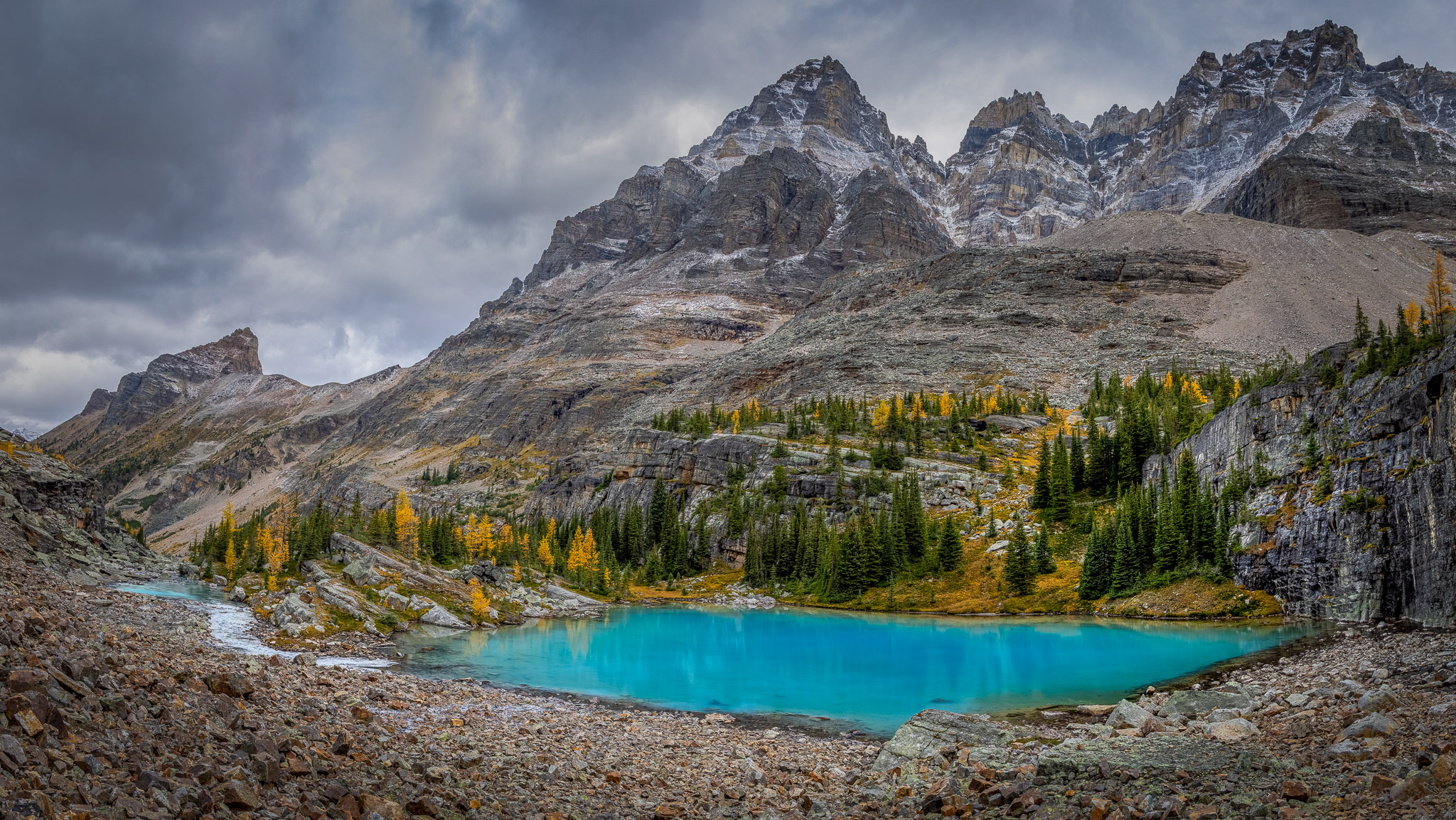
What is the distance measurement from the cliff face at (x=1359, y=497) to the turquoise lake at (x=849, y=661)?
139 inches

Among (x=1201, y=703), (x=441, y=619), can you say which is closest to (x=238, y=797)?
(x=1201, y=703)

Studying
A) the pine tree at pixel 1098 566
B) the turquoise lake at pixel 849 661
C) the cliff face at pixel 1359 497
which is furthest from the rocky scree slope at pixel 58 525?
the pine tree at pixel 1098 566

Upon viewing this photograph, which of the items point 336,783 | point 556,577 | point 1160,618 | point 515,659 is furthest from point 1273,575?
point 556,577

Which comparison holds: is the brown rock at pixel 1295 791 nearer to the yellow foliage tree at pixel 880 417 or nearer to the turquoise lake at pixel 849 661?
the turquoise lake at pixel 849 661

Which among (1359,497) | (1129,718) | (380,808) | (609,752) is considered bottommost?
(609,752)

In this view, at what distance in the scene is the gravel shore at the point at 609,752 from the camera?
7.79 meters

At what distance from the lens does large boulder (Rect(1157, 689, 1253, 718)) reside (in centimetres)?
1808

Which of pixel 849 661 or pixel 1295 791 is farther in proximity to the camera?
pixel 849 661

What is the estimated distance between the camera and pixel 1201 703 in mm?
18828

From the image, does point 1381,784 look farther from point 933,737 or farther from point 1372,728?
point 933,737

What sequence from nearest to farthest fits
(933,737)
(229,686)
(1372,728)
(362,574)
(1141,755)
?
(1372,728) → (229,686) → (1141,755) → (933,737) → (362,574)

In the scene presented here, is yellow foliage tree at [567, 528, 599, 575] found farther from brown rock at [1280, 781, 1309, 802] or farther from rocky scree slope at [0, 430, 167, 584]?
brown rock at [1280, 781, 1309, 802]

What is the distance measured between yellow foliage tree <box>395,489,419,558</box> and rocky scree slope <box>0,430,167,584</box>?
18.2 m

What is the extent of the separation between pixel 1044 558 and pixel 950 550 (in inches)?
400
